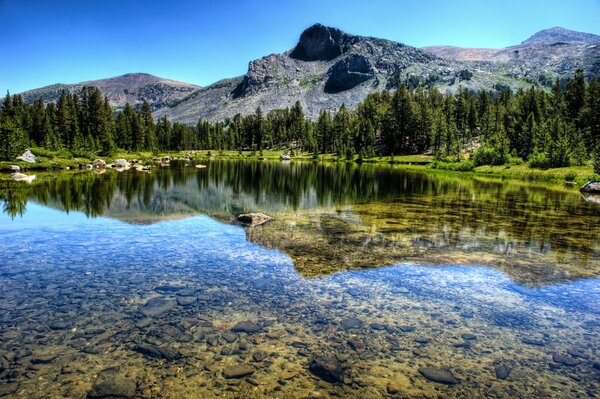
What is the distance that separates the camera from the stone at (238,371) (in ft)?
30.2

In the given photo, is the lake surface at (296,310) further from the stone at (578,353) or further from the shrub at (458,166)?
the shrub at (458,166)

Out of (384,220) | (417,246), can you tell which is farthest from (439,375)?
(384,220)

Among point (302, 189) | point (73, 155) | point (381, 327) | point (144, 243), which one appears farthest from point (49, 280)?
point (73, 155)

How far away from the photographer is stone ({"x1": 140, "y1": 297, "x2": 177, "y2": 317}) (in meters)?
12.6

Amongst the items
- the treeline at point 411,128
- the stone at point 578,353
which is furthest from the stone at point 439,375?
the treeline at point 411,128

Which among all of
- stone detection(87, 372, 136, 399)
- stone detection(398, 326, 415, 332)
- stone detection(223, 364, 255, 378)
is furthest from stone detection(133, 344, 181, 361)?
stone detection(398, 326, 415, 332)

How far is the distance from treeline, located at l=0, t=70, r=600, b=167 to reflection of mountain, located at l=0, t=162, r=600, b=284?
56.1 m

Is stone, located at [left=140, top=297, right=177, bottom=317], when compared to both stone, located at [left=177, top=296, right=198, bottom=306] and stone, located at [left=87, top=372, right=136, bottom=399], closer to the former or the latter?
stone, located at [left=177, top=296, right=198, bottom=306]

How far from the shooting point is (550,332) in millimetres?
11820

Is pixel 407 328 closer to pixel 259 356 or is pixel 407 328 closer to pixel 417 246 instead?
pixel 259 356

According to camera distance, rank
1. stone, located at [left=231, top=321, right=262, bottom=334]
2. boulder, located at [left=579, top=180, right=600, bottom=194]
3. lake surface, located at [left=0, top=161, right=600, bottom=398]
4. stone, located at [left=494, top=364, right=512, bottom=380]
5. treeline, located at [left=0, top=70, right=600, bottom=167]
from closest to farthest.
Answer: lake surface, located at [left=0, top=161, right=600, bottom=398] < stone, located at [left=494, top=364, right=512, bottom=380] < stone, located at [left=231, top=321, right=262, bottom=334] < boulder, located at [left=579, top=180, right=600, bottom=194] < treeline, located at [left=0, top=70, right=600, bottom=167]

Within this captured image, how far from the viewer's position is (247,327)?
11.7 meters

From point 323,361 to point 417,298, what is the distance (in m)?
6.23

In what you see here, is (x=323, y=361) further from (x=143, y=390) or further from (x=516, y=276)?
(x=516, y=276)
